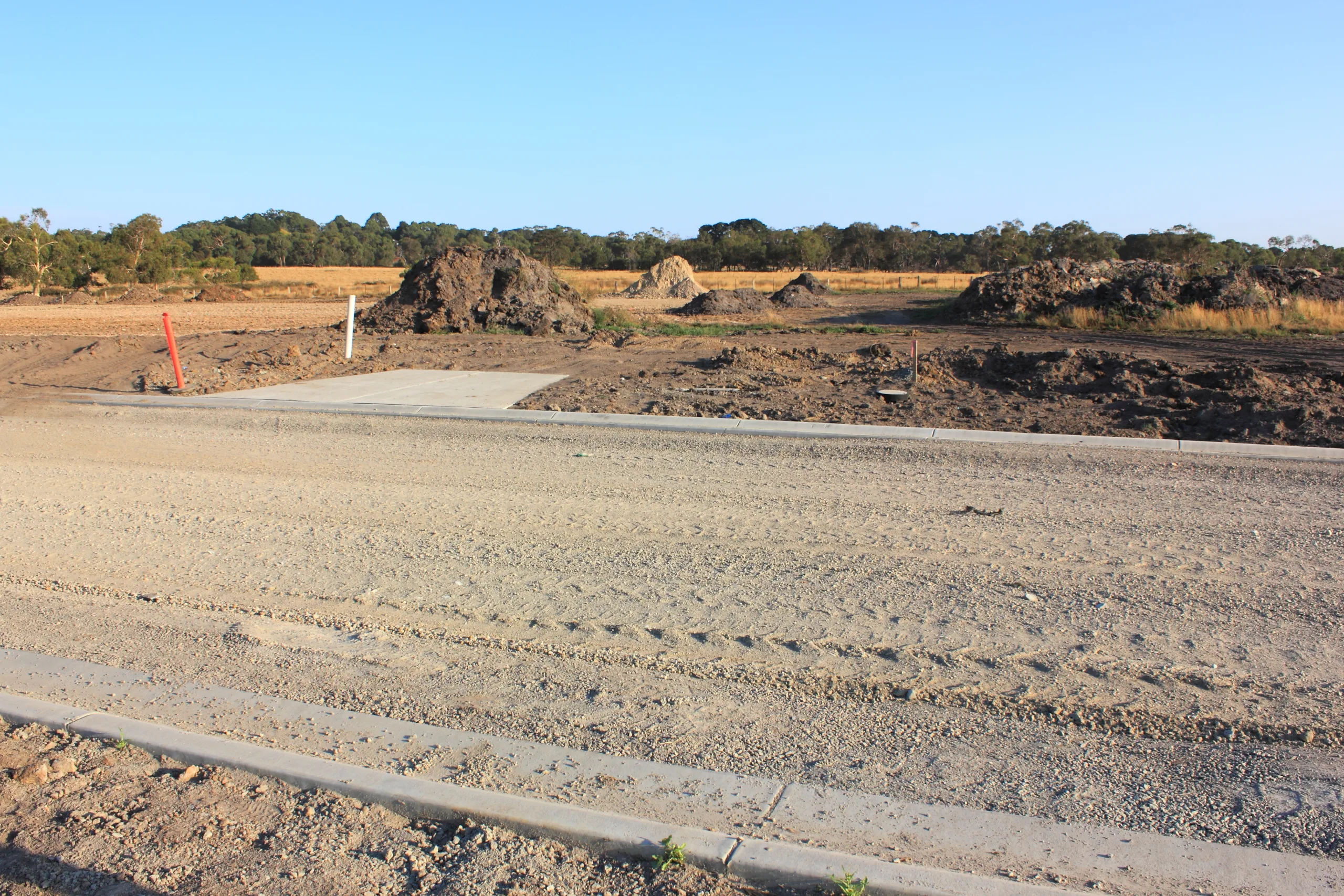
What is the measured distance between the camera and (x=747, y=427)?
32.9ft

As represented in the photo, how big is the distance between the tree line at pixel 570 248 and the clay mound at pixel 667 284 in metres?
7.31

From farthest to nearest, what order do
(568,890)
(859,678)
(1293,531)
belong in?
(1293,531)
(859,678)
(568,890)

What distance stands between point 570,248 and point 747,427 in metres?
88.4

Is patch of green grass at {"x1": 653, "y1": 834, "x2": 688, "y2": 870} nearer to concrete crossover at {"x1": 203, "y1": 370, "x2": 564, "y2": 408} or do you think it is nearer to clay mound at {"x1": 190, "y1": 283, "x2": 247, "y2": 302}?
concrete crossover at {"x1": 203, "y1": 370, "x2": 564, "y2": 408}

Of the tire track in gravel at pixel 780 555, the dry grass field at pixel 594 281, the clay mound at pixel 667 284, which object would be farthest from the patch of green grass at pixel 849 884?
the clay mound at pixel 667 284

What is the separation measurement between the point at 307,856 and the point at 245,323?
105 ft

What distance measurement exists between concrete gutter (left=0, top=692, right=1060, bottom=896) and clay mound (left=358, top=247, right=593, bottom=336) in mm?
17735

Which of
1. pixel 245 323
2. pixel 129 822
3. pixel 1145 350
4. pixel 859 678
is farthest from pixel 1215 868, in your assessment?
pixel 245 323

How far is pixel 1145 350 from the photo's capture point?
18625mm

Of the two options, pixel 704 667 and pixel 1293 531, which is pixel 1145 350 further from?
pixel 704 667

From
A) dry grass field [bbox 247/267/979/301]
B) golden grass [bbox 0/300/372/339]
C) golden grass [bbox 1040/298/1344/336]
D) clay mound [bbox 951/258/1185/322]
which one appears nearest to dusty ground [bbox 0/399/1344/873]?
golden grass [bbox 1040/298/1344/336]

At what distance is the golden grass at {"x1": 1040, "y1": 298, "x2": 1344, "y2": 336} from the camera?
21.5m

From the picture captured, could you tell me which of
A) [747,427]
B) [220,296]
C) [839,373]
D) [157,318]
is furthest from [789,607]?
[220,296]

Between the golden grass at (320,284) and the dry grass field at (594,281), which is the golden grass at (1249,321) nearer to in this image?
the dry grass field at (594,281)
